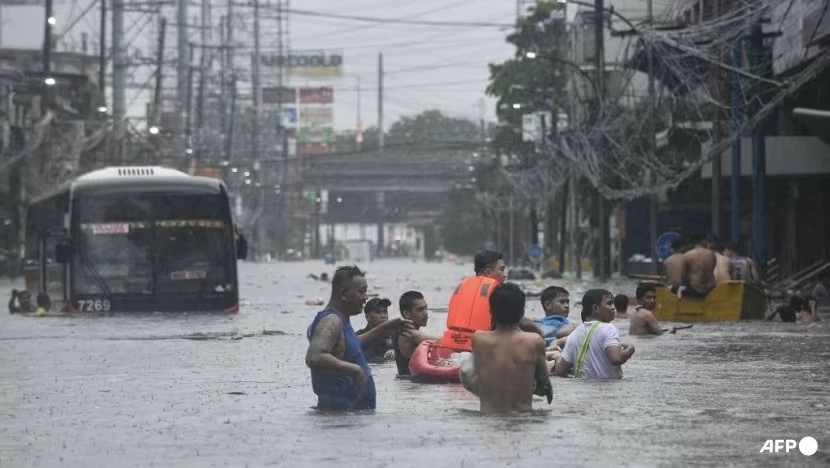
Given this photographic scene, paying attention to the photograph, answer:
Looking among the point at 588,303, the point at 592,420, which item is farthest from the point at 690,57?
the point at 592,420

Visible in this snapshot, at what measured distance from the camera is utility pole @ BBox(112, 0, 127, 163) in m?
90.1

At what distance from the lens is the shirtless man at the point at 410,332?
58.2 ft

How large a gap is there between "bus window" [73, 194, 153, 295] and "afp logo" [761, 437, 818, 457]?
2607cm

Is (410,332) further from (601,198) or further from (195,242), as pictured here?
(601,198)

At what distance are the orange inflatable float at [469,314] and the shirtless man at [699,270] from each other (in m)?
14.8

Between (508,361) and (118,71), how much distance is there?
81.1m

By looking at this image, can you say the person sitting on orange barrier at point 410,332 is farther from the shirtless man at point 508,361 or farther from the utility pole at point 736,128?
the utility pole at point 736,128

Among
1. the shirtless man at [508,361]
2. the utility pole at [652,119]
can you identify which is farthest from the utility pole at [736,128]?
the shirtless man at [508,361]

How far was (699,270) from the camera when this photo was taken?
107 ft

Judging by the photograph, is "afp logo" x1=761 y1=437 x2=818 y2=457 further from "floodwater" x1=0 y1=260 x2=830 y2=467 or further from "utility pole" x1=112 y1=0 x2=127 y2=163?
"utility pole" x1=112 y1=0 x2=127 y2=163

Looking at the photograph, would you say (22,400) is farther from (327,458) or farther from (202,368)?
(327,458)

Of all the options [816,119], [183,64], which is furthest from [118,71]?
[816,119]

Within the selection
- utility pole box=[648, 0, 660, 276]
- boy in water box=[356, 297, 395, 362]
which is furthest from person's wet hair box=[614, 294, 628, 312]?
utility pole box=[648, 0, 660, 276]

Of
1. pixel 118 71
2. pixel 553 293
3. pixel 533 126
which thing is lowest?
pixel 553 293
